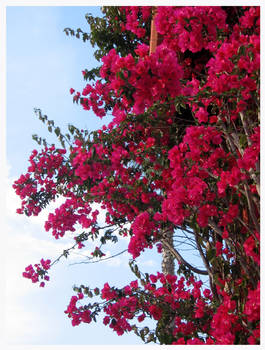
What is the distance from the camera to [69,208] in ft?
19.7

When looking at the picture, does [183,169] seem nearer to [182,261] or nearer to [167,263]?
[182,261]

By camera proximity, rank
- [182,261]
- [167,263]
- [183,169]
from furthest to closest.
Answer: [167,263] < [182,261] < [183,169]

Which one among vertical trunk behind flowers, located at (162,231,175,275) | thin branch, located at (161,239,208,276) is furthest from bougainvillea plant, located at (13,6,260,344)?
vertical trunk behind flowers, located at (162,231,175,275)

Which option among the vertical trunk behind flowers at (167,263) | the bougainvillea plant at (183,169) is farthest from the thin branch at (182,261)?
the vertical trunk behind flowers at (167,263)

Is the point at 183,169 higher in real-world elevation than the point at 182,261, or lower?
higher

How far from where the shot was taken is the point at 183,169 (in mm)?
3438

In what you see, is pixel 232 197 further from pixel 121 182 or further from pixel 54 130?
pixel 54 130

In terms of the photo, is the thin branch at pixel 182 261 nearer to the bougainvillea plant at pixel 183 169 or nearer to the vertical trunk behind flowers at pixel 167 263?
the bougainvillea plant at pixel 183 169

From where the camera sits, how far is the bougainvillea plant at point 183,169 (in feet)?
9.61

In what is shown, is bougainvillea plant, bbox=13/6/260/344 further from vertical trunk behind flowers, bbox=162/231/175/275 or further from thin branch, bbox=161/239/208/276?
vertical trunk behind flowers, bbox=162/231/175/275

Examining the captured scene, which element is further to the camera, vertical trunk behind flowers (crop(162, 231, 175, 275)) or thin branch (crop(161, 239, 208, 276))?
vertical trunk behind flowers (crop(162, 231, 175, 275))

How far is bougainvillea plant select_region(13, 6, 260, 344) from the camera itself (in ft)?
9.61

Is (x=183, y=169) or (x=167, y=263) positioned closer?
(x=183, y=169)

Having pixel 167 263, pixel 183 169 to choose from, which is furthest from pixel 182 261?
pixel 183 169
